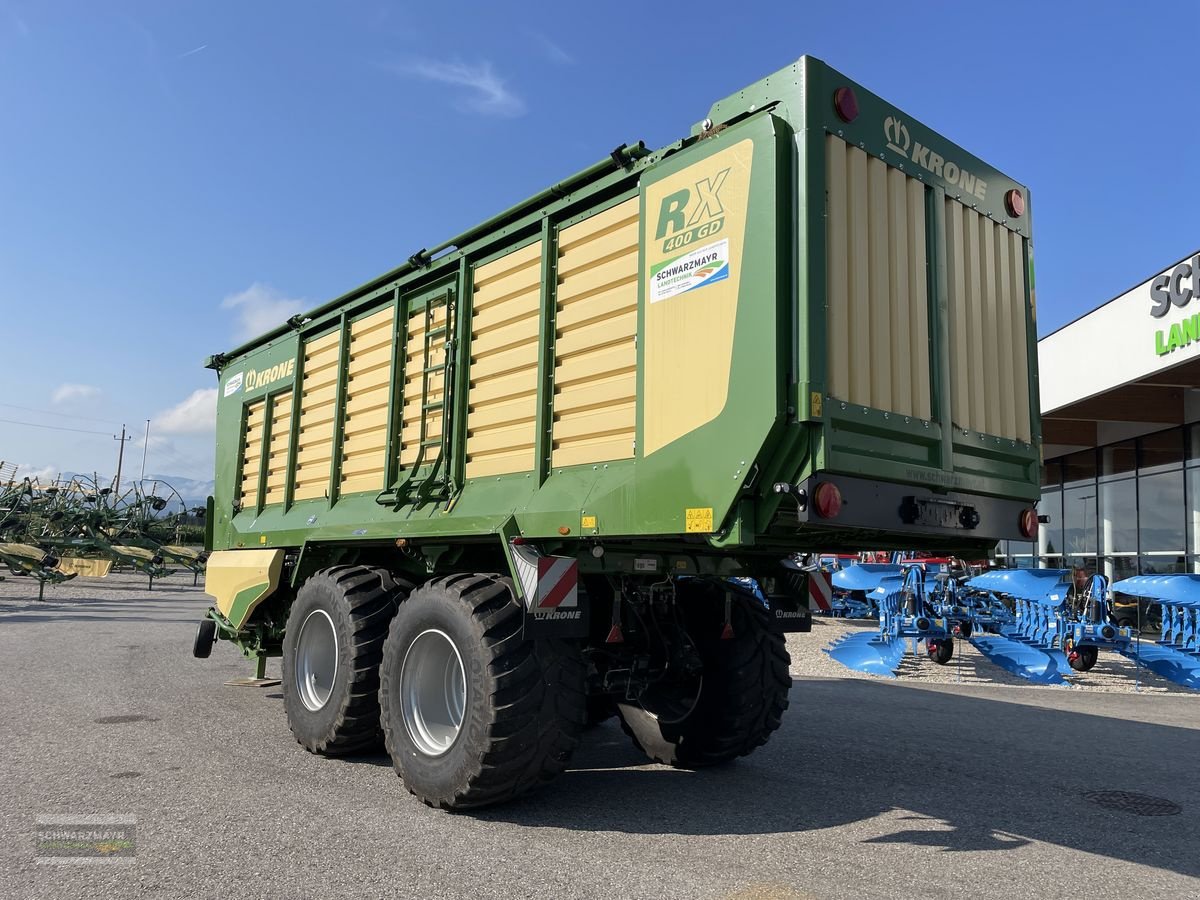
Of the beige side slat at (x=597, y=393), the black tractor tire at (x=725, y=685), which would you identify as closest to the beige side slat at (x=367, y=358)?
the beige side slat at (x=597, y=393)

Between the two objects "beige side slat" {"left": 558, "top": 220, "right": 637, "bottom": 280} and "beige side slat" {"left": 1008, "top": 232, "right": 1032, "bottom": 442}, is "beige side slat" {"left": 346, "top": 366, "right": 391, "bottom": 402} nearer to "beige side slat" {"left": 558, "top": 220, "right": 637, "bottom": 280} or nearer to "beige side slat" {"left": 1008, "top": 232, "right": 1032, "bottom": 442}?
"beige side slat" {"left": 558, "top": 220, "right": 637, "bottom": 280}

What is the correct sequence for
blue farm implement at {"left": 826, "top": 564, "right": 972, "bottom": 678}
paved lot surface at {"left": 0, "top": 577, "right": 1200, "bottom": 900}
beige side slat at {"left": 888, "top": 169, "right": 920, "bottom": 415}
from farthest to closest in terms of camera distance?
blue farm implement at {"left": 826, "top": 564, "right": 972, "bottom": 678}
beige side slat at {"left": 888, "top": 169, "right": 920, "bottom": 415}
paved lot surface at {"left": 0, "top": 577, "right": 1200, "bottom": 900}

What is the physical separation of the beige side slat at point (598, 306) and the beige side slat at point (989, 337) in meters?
2.11

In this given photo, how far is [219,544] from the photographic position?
9.27 meters

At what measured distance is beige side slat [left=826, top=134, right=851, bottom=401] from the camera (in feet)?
13.8

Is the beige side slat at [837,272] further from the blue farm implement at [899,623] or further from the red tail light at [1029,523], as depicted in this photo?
the blue farm implement at [899,623]

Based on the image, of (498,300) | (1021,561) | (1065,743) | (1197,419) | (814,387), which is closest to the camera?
(814,387)

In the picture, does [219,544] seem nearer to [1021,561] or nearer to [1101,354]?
[1101,354]

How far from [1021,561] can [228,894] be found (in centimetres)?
2268

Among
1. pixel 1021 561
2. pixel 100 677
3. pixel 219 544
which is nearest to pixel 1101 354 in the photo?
pixel 1021 561

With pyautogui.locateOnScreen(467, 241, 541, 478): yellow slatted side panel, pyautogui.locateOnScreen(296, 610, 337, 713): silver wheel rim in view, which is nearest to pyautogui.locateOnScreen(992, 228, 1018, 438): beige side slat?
pyautogui.locateOnScreen(467, 241, 541, 478): yellow slatted side panel

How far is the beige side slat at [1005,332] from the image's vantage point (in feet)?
17.2

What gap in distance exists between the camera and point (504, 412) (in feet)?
18.3

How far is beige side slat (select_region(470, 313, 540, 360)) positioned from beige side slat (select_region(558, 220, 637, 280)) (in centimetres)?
37
